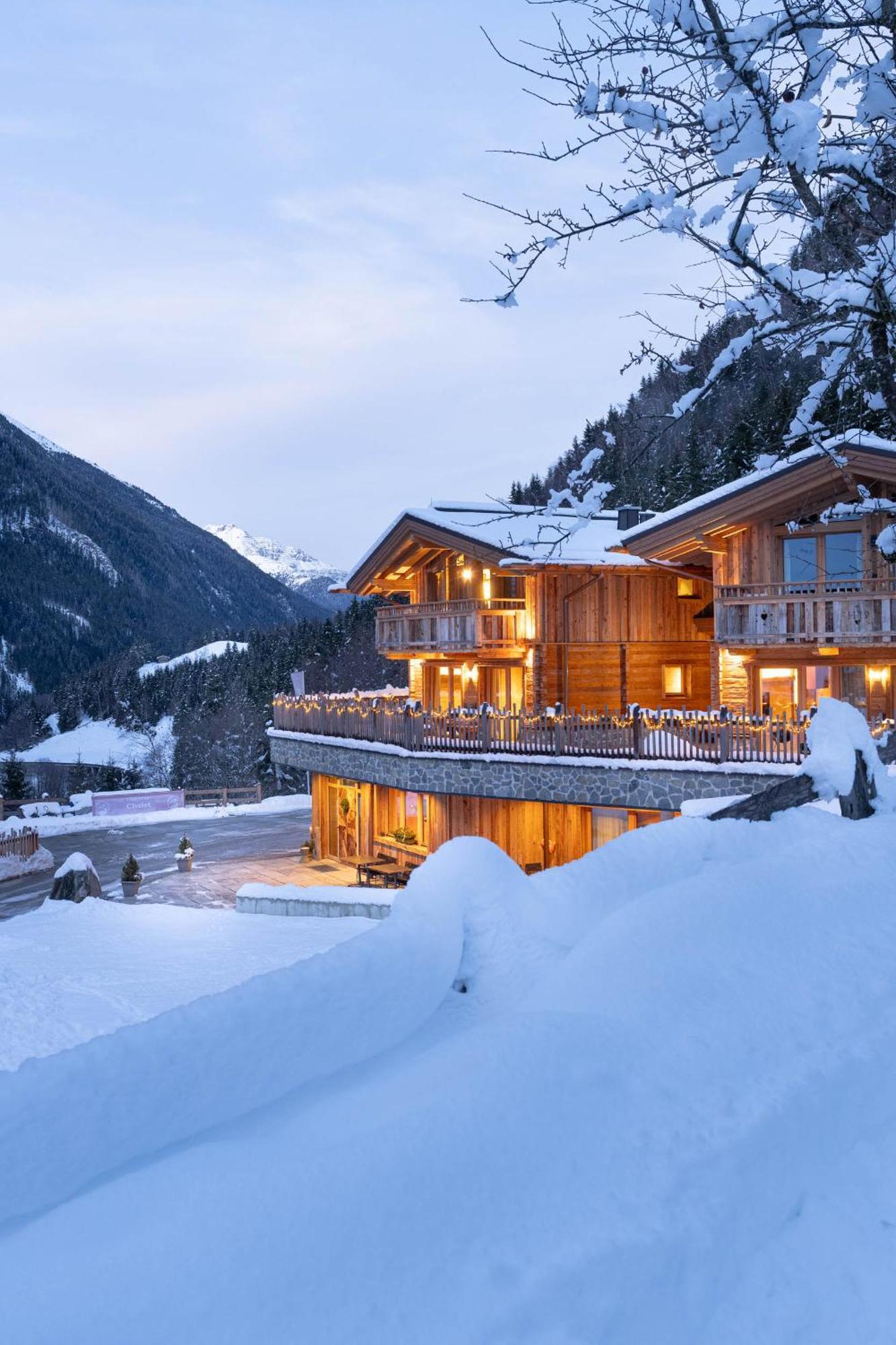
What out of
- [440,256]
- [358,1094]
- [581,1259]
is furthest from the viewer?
[440,256]

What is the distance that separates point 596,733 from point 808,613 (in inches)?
208

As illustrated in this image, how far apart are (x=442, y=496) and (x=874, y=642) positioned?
15247 millimetres

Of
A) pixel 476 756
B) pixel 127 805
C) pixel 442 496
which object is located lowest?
pixel 127 805

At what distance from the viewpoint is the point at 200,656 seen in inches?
4562

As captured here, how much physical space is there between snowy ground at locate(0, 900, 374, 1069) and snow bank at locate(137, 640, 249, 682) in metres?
87.4

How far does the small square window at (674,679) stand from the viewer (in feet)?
88.3

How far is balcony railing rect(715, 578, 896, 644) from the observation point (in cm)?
1928

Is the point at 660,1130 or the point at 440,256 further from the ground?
the point at 440,256

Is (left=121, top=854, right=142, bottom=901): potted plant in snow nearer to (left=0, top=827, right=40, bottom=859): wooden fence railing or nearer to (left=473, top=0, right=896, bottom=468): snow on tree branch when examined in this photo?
(left=0, top=827, right=40, bottom=859): wooden fence railing

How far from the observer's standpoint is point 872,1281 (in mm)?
2375

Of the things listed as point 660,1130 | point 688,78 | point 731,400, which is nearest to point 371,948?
point 660,1130

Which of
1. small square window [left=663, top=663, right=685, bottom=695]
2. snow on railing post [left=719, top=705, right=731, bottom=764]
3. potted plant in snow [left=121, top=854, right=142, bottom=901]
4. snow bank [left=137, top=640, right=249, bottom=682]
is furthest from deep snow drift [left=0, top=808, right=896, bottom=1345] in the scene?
snow bank [left=137, top=640, right=249, bottom=682]

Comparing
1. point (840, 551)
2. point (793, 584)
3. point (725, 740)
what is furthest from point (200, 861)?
point (840, 551)

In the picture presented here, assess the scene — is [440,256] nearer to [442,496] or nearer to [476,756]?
[476,756]
